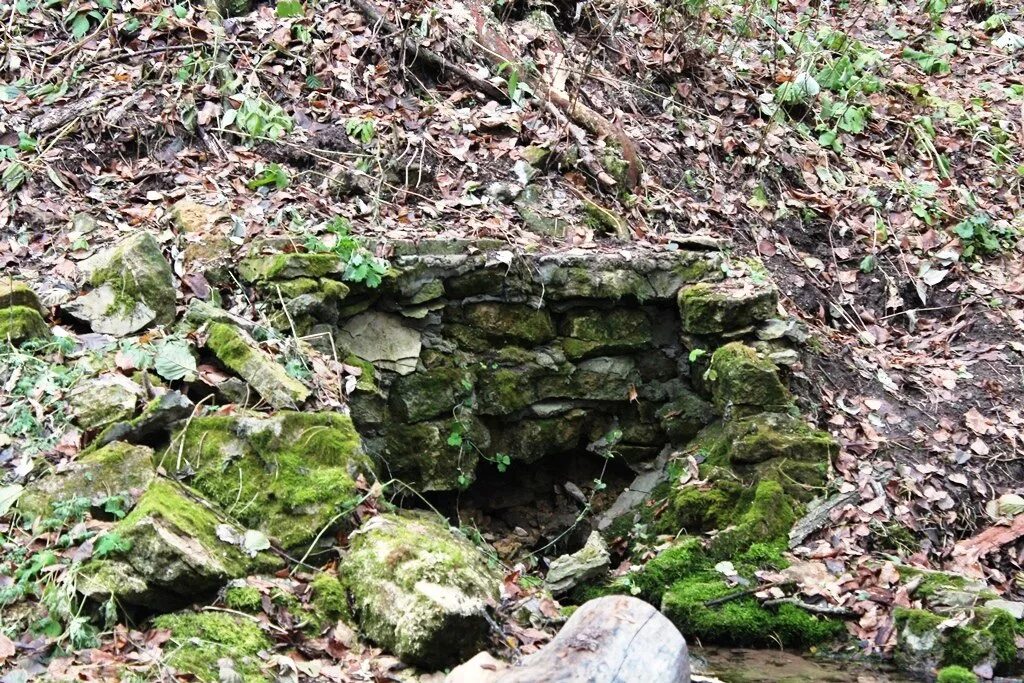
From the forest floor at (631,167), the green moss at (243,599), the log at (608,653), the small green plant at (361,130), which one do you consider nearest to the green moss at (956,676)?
the forest floor at (631,167)

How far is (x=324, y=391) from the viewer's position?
5.25 metres

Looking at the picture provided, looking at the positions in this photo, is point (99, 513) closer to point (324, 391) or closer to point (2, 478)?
point (2, 478)

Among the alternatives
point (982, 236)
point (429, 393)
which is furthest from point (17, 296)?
point (982, 236)

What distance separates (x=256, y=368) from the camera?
16.3 feet

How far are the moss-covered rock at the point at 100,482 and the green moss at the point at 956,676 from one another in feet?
11.4

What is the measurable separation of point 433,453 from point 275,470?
1.77m

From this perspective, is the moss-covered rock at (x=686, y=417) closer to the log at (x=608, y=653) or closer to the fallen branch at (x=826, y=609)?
the fallen branch at (x=826, y=609)

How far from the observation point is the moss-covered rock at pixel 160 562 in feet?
12.1

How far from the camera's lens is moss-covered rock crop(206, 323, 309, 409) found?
4891 millimetres

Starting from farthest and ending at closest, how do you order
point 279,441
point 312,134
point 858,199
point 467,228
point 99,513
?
1. point 858,199
2. point 312,134
3. point 467,228
4. point 279,441
5. point 99,513

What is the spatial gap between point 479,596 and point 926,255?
515 centimetres

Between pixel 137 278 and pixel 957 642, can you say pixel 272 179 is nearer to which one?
pixel 137 278

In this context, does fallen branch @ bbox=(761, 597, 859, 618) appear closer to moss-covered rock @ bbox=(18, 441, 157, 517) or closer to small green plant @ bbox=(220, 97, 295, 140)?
moss-covered rock @ bbox=(18, 441, 157, 517)

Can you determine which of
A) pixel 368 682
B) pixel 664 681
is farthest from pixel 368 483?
pixel 664 681
